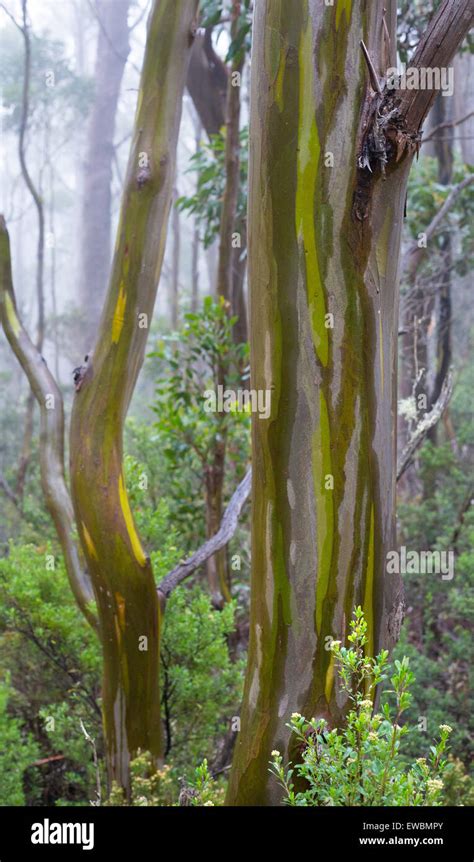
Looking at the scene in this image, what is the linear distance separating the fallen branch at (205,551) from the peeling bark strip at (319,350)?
1211mm

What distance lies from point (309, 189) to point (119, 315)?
1.45 meters

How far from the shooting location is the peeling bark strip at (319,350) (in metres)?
2.35

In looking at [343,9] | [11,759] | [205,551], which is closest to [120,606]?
[205,551]

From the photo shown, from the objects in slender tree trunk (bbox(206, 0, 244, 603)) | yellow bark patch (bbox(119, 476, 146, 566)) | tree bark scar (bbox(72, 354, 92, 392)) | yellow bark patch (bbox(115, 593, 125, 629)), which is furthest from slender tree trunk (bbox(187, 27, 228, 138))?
yellow bark patch (bbox(115, 593, 125, 629))

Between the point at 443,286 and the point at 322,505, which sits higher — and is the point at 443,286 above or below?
above

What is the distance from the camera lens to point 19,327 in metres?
4.59

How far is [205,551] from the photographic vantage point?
380 centimetres

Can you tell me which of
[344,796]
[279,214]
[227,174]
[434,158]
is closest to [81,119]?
[434,158]

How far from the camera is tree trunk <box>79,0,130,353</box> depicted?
16297 mm

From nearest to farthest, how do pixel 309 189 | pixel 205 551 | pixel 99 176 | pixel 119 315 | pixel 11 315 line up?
pixel 309 189
pixel 119 315
pixel 205 551
pixel 11 315
pixel 99 176

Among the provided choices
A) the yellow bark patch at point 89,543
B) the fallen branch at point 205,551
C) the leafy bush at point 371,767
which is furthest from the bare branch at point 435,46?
the yellow bark patch at point 89,543

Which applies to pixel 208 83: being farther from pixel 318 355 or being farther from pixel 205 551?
pixel 318 355

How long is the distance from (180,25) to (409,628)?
535 centimetres

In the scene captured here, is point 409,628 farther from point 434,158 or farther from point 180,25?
point 434,158
